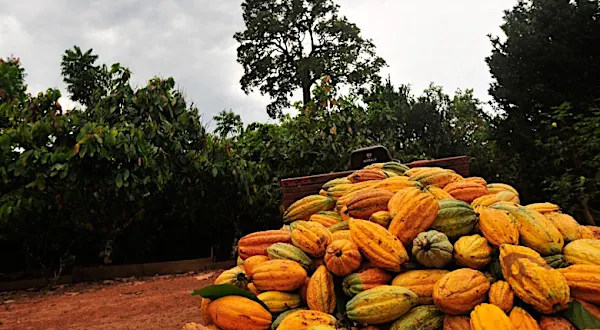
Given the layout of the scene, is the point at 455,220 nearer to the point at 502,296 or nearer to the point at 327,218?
the point at 502,296

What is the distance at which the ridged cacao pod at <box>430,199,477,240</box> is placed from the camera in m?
1.68

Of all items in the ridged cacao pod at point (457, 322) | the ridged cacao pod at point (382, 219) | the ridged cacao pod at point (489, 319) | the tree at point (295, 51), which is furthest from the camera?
the tree at point (295, 51)

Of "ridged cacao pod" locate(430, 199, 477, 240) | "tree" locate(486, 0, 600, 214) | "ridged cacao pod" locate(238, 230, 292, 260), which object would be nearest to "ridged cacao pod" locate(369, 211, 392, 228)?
"ridged cacao pod" locate(430, 199, 477, 240)

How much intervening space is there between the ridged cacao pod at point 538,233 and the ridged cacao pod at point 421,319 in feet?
1.37

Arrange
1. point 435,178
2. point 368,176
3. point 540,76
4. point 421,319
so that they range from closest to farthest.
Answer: point 421,319 → point 435,178 → point 368,176 → point 540,76

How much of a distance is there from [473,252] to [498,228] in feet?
0.45

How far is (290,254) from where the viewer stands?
5.75ft

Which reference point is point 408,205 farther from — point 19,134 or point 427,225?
point 19,134

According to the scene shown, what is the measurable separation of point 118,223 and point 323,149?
10.9ft

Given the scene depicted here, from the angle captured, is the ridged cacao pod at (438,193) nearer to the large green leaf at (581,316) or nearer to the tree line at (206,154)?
the large green leaf at (581,316)

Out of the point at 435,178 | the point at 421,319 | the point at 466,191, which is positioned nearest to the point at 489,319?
the point at 421,319

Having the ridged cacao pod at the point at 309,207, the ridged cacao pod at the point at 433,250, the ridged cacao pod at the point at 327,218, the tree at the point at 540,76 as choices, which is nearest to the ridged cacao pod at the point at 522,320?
the ridged cacao pod at the point at 433,250

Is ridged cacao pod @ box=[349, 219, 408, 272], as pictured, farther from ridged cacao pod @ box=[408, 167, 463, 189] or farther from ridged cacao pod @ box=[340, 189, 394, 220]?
ridged cacao pod @ box=[408, 167, 463, 189]

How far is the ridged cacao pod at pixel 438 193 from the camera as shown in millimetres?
1934
